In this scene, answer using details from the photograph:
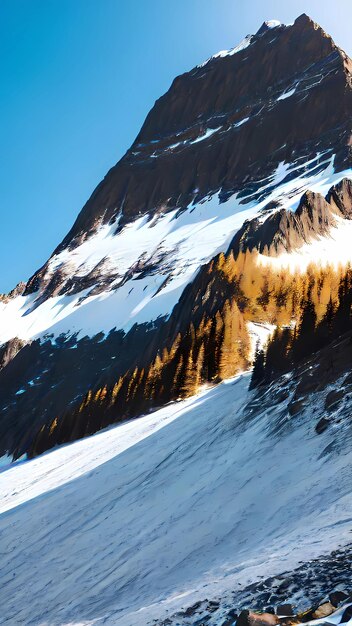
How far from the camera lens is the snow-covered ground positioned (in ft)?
38.4

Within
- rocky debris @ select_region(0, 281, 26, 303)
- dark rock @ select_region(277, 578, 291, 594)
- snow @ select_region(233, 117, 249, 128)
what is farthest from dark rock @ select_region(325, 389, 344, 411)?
snow @ select_region(233, 117, 249, 128)

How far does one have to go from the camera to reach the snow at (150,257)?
10581 centimetres

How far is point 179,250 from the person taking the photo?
127m

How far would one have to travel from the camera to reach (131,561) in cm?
1485

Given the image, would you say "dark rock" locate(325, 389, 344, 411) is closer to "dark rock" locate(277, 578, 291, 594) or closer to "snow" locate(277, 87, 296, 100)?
"dark rock" locate(277, 578, 291, 594)

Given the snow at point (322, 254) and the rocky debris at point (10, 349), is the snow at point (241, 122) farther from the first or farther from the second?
the rocky debris at point (10, 349)

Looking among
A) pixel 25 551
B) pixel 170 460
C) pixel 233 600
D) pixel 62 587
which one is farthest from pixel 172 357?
pixel 233 600

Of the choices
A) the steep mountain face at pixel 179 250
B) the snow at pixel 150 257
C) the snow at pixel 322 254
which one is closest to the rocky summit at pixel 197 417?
the snow at pixel 322 254

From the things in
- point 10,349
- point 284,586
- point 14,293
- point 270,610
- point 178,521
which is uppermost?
point 14,293

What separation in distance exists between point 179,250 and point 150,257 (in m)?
9.10

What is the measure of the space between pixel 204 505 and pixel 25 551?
7014 mm

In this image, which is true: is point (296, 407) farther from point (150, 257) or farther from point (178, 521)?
point (150, 257)

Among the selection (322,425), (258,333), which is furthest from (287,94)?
(322,425)

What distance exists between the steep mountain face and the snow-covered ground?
987 inches
